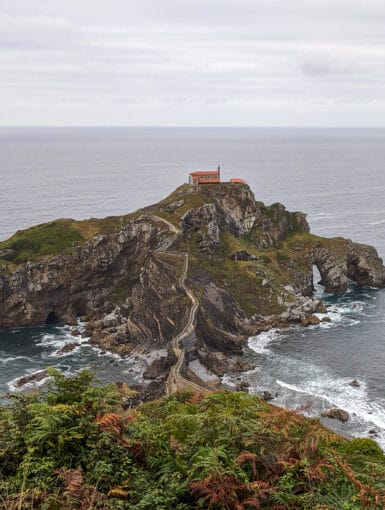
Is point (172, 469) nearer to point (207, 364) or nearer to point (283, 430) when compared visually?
point (283, 430)

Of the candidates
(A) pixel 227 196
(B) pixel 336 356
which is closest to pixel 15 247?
(A) pixel 227 196

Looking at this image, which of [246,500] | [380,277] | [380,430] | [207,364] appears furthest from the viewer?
[380,277]

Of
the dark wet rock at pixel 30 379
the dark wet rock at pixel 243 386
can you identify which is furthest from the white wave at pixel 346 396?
the dark wet rock at pixel 30 379

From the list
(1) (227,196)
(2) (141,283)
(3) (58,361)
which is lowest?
(3) (58,361)

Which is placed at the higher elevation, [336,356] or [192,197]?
[192,197]

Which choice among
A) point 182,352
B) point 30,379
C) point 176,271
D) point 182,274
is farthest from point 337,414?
point 30,379

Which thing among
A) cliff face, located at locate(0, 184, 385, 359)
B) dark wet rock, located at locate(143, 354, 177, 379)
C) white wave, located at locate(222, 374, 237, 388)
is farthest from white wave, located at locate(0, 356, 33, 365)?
white wave, located at locate(222, 374, 237, 388)
